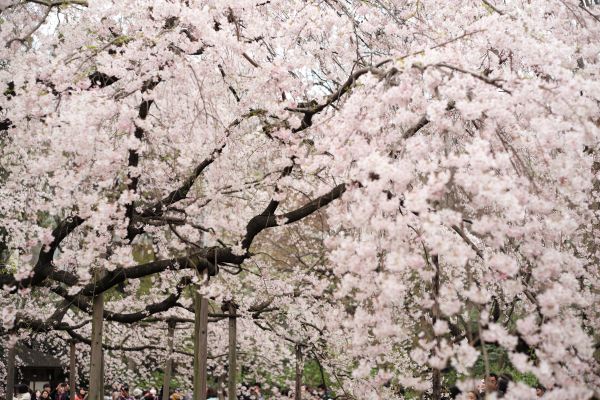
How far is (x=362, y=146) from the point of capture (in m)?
4.32

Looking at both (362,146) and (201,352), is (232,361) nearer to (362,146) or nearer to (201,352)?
(201,352)

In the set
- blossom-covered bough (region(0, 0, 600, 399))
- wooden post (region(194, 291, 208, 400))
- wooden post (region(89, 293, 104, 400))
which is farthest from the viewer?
wooden post (region(194, 291, 208, 400))

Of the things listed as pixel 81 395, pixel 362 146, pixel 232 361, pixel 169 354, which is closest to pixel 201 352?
pixel 232 361

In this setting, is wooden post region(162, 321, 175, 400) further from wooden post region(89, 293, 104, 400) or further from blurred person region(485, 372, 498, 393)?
blurred person region(485, 372, 498, 393)

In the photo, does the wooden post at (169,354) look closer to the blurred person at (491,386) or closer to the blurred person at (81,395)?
the blurred person at (81,395)

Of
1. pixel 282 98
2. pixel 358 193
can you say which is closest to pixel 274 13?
pixel 282 98

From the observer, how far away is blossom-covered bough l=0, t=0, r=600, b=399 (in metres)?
3.85

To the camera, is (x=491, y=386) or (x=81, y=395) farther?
(x=81, y=395)

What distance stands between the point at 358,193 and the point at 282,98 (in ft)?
7.68

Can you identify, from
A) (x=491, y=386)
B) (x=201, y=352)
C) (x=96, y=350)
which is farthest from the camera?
(x=201, y=352)

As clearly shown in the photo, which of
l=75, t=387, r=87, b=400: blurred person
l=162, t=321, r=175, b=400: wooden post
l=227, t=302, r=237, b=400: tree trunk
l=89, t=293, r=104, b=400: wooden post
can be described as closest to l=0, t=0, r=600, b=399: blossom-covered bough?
l=89, t=293, r=104, b=400: wooden post

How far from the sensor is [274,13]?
7.47 metres

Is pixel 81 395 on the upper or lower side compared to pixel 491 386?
upper

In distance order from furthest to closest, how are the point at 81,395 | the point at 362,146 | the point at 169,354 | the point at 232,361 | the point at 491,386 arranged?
the point at 81,395 < the point at 169,354 < the point at 232,361 < the point at 491,386 < the point at 362,146
